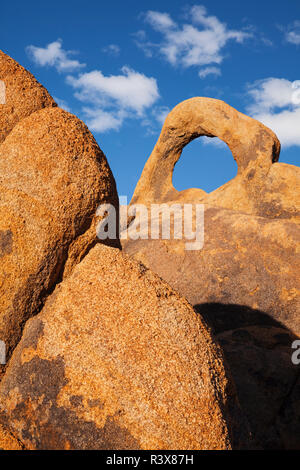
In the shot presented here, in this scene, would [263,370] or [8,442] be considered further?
[263,370]

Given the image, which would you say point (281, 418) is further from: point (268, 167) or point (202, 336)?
point (268, 167)

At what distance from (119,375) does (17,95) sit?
1.50m

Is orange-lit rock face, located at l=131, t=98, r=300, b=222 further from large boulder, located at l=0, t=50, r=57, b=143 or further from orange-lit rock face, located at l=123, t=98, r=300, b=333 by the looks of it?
large boulder, located at l=0, t=50, r=57, b=143

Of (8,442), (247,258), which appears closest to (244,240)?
(247,258)

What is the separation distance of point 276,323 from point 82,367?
7.72 ft

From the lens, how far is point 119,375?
1.87 metres

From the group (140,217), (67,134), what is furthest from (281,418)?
(140,217)

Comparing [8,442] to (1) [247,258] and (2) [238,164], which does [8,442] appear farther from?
(2) [238,164]

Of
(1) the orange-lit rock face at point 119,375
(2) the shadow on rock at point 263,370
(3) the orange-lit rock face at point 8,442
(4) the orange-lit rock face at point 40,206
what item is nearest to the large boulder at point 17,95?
(4) the orange-lit rock face at point 40,206

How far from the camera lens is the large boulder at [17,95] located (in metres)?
2.27

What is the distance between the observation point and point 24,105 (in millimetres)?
2311

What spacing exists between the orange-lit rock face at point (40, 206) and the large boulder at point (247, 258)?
164 centimetres

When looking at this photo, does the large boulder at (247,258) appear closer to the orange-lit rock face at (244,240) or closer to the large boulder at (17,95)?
the orange-lit rock face at (244,240)
